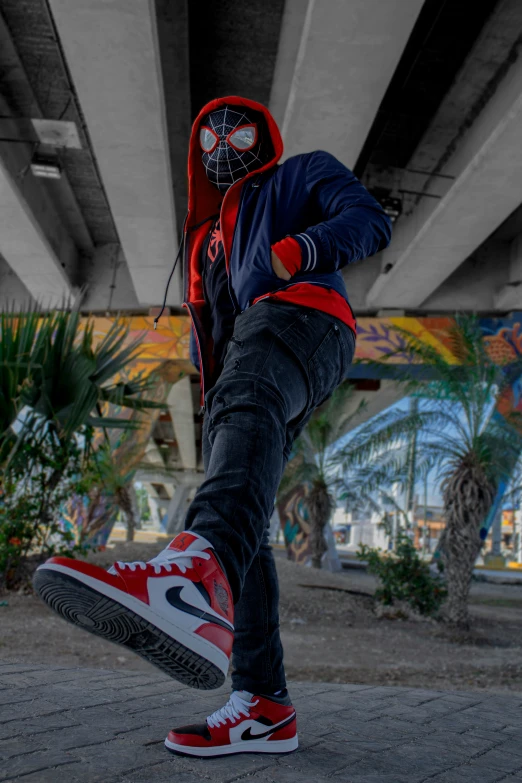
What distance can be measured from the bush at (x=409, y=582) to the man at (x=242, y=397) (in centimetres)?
815

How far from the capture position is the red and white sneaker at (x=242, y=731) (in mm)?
1479

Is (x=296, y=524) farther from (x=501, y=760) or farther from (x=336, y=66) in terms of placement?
(x=501, y=760)

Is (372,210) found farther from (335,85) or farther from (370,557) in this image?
(370,557)

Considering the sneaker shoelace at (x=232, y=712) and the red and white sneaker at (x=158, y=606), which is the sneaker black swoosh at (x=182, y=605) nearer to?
the red and white sneaker at (x=158, y=606)

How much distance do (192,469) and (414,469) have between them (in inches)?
966

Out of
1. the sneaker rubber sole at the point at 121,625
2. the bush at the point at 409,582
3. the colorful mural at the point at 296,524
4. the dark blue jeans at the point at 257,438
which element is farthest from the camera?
the colorful mural at the point at 296,524

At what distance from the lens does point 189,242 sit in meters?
2.04

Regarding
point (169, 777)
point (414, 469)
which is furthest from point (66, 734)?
point (414, 469)

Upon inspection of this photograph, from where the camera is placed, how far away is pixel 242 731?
1543 mm

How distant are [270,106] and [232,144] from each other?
7026 millimetres

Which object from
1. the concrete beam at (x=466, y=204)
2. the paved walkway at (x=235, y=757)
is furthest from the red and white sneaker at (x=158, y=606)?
the concrete beam at (x=466, y=204)

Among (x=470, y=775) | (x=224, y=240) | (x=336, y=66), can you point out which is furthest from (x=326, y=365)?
(x=336, y=66)

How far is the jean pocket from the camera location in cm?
155

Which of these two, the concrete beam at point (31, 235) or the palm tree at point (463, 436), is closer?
the palm tree at point (463, 436)
